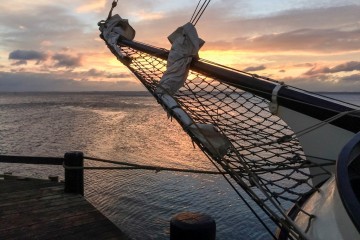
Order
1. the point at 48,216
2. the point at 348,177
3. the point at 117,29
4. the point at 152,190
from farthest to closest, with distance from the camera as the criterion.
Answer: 1. the point at 152,190
2. the point at 117,29
3. the point at 48,216
4. the point at 348,177

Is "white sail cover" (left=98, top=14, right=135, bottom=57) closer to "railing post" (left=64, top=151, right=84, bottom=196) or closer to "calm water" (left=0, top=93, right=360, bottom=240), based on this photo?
"railing post" (left=64, top=151, right=84, bottom=196)

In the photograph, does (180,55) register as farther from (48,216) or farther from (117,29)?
(48,216)

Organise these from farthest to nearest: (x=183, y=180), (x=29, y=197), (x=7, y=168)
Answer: (x=7, y=168), (x=183, y=180), (x=29, y=197)

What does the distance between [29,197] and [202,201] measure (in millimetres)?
7622

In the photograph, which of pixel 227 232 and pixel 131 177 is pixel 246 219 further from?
pixel 131 177

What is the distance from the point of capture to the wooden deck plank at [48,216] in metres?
4.80

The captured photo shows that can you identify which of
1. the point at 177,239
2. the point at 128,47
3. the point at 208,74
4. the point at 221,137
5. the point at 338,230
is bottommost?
the point at 177,239

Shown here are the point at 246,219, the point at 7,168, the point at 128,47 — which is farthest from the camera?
the point at 7,168

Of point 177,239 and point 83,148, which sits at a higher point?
point 177,239

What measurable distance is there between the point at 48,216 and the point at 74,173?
0.98 m

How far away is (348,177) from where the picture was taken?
→ 2766 mm

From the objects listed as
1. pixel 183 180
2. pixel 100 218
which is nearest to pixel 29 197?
pixel 100 218

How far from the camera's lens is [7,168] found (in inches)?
650

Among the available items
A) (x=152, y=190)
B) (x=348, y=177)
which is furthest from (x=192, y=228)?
(x=152, y=190)
